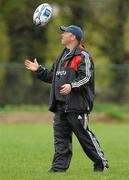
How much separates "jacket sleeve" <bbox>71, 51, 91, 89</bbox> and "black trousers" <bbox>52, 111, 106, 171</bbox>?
0.48 metres

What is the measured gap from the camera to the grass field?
1024 centimetres

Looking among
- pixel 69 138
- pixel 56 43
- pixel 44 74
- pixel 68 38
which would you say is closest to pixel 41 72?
pixel 44 74

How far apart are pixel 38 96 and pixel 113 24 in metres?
11.3

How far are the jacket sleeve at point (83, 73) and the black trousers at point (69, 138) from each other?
1.59 feet

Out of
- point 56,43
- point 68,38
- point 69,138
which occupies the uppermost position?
point 56,43

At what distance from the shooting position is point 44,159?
42.5ft

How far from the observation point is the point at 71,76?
10.4 meters

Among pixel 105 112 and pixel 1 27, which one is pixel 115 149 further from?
pixel 1 27

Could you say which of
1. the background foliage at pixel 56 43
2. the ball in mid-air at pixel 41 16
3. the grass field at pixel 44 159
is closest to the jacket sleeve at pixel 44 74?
the ball in mid-air at pixel 41 16

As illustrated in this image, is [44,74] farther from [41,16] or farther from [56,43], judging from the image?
[56,43]

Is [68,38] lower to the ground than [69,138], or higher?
higher

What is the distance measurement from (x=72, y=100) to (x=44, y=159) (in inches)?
111

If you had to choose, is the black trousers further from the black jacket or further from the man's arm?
the man's arm

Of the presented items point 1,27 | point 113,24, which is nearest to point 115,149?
point 1,27
